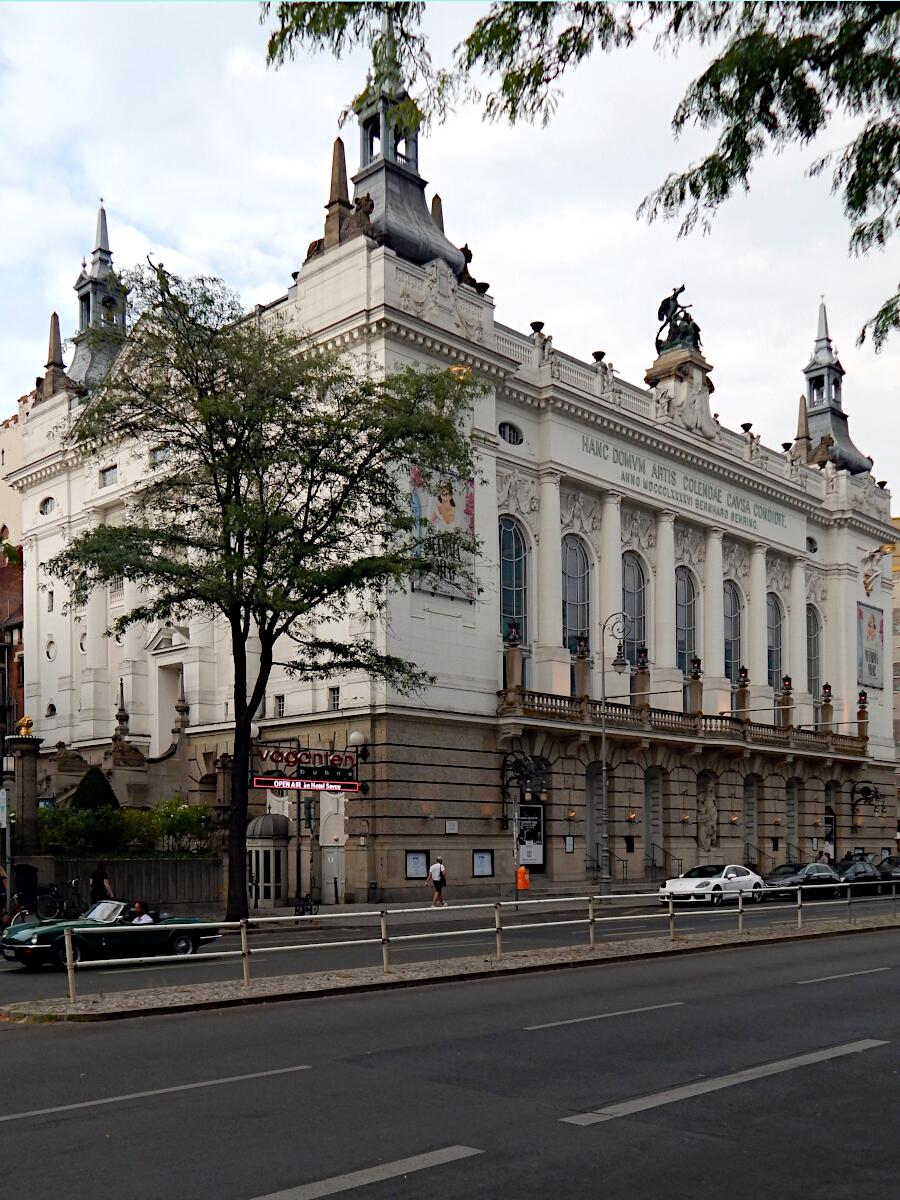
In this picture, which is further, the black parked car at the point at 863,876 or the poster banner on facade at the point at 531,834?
the black parked car at the point at 863,876

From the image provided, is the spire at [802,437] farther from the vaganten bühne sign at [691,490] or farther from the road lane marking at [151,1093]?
the road lane marking at [151,1093]

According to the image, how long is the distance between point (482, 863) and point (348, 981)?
28.0 metres

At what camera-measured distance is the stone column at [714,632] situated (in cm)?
6178

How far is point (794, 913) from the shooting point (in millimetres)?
38000

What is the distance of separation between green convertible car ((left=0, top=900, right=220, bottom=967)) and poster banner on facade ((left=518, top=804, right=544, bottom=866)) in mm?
25625

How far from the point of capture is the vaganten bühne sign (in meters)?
57.1

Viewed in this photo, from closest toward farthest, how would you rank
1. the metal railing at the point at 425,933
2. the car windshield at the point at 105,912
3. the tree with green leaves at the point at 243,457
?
the metal railing at the point at 425,933, the car windshield at the point at 105,912, the tree with green leaves at the point at 243,457

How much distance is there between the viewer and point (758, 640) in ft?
218

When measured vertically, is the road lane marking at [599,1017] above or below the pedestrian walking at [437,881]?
above

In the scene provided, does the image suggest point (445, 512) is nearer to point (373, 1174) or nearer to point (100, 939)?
point (100, 939)

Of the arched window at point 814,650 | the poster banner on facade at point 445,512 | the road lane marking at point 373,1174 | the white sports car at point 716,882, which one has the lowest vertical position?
the white sports car at point 716,882

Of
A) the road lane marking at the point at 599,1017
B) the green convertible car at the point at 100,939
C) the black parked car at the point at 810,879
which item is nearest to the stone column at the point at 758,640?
the black parked car at the point at 810,879

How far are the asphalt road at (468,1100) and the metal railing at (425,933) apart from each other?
1820 millimetres

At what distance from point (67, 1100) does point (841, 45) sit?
397 inches
